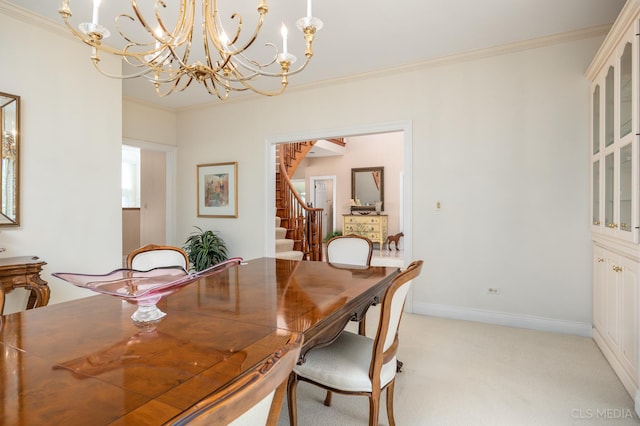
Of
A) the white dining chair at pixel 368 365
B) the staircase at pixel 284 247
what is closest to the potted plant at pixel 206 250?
the staircase at pixel 284 247

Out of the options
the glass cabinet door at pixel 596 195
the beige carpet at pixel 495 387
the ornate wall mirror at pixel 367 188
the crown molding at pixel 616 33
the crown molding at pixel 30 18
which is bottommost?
the beige carpet at pixel 495 387

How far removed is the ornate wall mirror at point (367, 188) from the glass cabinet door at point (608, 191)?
6380 mm

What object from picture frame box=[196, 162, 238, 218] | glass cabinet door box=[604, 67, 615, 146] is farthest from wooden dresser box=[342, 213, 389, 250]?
glass cabinet door box=[604, 67, 615, 146]

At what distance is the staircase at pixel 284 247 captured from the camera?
222 inches

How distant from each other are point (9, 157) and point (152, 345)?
2584 mm

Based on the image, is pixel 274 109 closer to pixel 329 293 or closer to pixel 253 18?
pixel 253 18

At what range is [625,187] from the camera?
2273mm

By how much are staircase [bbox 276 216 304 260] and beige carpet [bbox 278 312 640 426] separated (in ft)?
9.34

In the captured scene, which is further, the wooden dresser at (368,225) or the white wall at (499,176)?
the wooden dresser at (368,225)

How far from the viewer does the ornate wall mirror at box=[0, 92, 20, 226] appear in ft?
8.79

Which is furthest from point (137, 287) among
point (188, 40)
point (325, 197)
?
point (325, 197)

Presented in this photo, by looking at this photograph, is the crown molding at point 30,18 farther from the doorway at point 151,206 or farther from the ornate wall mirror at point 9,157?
the doorway at point 151,206

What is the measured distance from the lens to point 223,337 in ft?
3.89

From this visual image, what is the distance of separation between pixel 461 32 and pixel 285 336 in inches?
123
